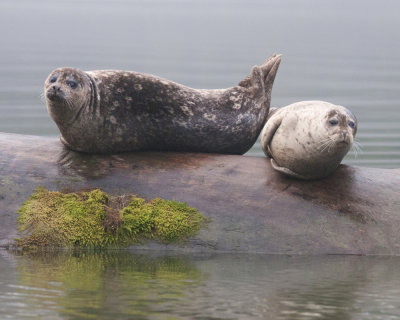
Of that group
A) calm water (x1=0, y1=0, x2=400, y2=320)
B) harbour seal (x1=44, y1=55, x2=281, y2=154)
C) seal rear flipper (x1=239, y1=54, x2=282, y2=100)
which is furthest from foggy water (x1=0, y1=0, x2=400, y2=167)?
harbour seal (x1=44, y1=55, x2=281, y2=154)

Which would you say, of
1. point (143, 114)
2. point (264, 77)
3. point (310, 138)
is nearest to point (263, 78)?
point (264, 77)

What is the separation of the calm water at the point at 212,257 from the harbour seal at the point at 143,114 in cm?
145

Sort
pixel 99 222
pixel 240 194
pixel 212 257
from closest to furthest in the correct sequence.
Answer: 1. pixel 212 257
2. pixel 99 222
3. pixel 240 194

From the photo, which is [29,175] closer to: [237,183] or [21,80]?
[237,183]

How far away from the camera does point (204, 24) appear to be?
6588 cm

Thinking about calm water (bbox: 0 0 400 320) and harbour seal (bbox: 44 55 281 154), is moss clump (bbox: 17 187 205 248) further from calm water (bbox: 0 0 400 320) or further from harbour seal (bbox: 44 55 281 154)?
harbour seal (bbox: 44 55 281 154)

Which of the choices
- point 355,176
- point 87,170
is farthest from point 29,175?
point 355,176

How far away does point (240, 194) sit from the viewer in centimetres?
1024

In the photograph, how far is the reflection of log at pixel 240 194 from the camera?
32.7 ft

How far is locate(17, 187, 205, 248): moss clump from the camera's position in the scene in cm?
991

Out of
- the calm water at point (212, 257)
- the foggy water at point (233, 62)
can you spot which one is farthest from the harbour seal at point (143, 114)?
the foggy water at point (233, 62)

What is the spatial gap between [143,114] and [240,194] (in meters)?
1.39

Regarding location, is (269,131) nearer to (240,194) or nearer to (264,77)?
(240,194)

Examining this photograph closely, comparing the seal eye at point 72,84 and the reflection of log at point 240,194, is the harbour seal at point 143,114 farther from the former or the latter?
the reflection of log at point 240,194
